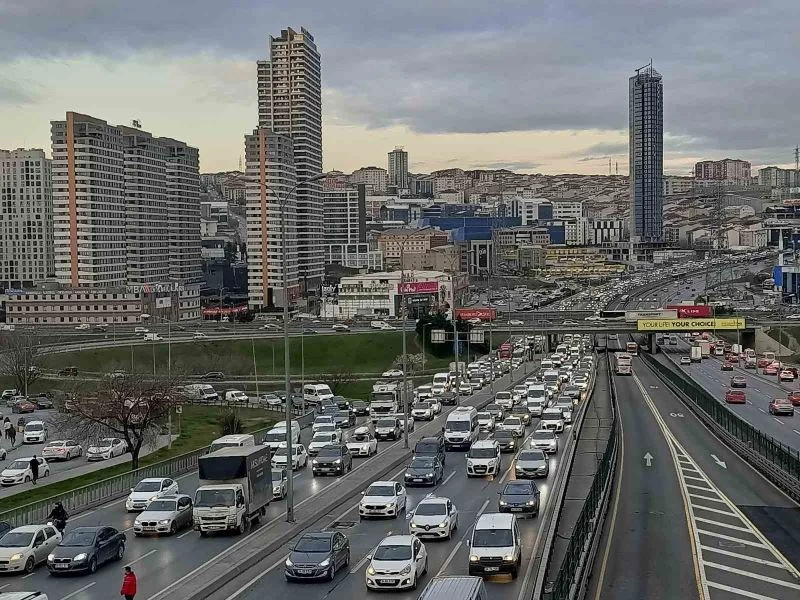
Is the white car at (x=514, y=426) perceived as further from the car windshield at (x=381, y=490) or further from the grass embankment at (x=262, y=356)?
the grass embankment at (x=262, y=356)

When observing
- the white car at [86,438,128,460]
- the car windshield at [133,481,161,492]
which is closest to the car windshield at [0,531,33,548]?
the car windshield at [133,481,161,492]

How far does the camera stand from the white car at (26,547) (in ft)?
77.2

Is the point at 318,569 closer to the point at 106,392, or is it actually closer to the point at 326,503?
the point at 326,503

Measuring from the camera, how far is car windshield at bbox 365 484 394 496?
2941 centimetres

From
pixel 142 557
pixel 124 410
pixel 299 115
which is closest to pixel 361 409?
pixel 124 410

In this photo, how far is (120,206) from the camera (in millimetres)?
152125

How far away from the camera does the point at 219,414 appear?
64.9 meters

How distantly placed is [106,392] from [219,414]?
64.3 feet

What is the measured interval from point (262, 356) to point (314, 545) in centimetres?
7695

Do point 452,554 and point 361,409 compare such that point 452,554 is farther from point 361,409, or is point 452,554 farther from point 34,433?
point 361,409

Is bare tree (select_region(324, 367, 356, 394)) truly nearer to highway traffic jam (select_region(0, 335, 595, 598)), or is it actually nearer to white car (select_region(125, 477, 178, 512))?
highway traffic jam (select_region(0, 335, 595, 598))

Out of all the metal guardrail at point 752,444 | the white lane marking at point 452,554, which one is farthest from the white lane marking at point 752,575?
the metal guardrail at point 752,444

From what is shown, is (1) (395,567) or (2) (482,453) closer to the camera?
(1) (395,567)

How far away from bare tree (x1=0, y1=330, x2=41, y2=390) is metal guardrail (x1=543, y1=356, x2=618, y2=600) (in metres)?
55.8
